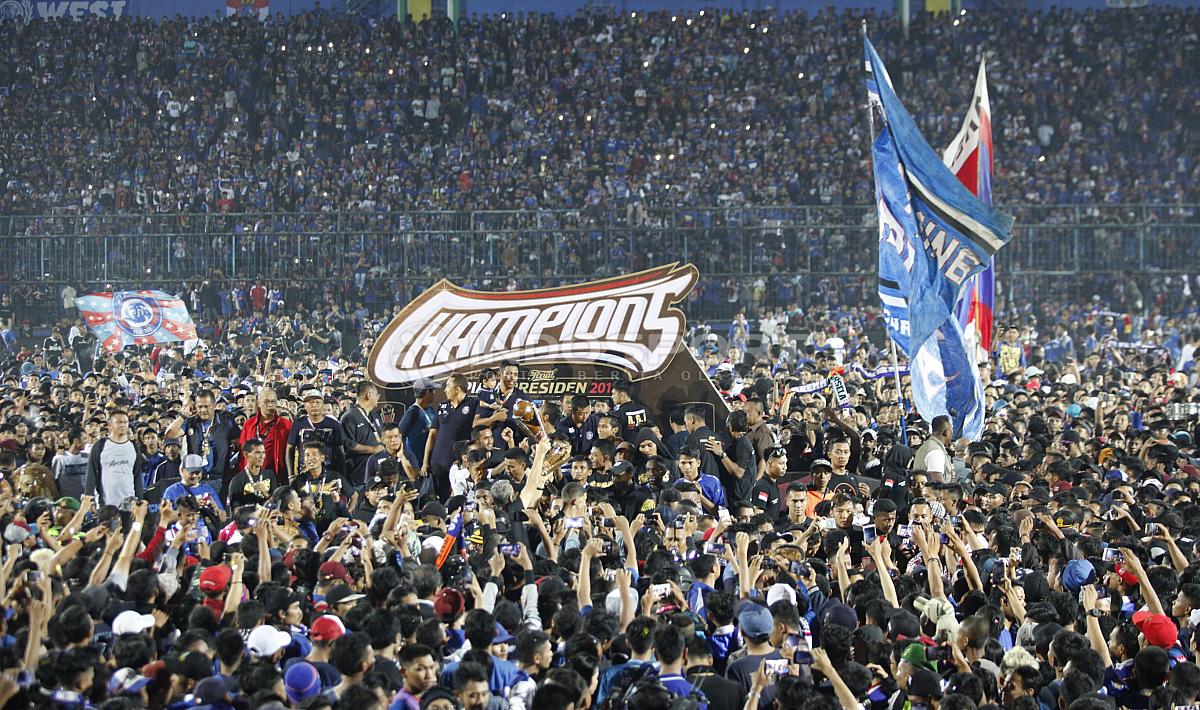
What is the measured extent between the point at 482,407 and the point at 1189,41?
94.6 feet

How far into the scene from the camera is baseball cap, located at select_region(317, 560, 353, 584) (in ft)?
23.2

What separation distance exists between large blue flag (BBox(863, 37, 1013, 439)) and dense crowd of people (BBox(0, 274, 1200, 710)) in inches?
17.1

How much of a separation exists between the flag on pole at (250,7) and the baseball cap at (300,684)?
105 feet

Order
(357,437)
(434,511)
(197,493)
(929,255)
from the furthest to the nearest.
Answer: (929,255) < (357,437) < (197,493) < (434,511)

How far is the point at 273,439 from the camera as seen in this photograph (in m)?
10.7

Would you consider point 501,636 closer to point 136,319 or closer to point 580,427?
point 580,427

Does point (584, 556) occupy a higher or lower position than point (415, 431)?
lower

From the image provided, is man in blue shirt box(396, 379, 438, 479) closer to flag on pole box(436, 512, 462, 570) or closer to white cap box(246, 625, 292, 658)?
flag on pole box(436, 512, 462, 570)

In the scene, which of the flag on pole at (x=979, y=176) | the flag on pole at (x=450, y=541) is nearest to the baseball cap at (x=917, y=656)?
the flag on pole at (x=450, y=541)

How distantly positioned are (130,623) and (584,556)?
2180 mm

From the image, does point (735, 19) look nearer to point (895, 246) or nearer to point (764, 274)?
point (764, 274)

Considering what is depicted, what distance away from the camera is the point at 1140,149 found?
106 feet

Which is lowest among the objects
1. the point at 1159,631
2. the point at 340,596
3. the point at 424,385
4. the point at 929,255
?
the point at 1159,631

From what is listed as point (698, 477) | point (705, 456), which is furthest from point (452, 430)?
point (698, 477)
